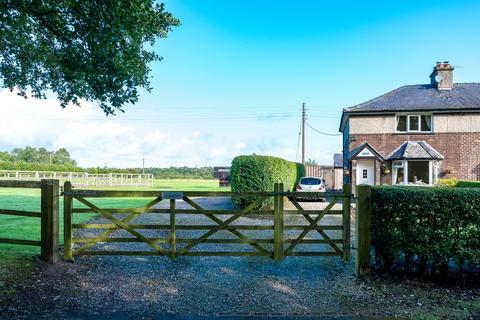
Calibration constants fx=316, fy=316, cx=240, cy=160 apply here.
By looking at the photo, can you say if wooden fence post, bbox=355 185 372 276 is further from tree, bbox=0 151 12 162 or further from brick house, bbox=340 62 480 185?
tree, bbox=0 151 12 162

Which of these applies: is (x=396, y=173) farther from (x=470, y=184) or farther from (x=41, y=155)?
(x=41, y=155)

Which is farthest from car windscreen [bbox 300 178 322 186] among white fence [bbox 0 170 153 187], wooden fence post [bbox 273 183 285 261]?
white fence [bbox 0 170 153 187]

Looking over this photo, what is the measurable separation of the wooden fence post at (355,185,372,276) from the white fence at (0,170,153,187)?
112ft

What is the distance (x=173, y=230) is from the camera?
631cm

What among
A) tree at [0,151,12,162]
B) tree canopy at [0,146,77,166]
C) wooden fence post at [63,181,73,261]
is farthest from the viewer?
tree canopy at [0,146,77,166]

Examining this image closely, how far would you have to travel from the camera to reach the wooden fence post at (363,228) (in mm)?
5852

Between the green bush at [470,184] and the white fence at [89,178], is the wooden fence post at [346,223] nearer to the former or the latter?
the green bush at [470,184]

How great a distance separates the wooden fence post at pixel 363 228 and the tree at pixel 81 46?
5.68m

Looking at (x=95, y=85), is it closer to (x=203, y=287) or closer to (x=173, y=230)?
(x=173, y=230)

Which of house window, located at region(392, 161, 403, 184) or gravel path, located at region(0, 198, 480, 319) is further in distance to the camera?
house window, located at region(392, 161, 403, 184)

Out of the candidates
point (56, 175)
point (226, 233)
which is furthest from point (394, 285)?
point (56, 175)

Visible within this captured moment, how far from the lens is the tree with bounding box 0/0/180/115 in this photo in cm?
630

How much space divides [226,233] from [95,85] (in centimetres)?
541

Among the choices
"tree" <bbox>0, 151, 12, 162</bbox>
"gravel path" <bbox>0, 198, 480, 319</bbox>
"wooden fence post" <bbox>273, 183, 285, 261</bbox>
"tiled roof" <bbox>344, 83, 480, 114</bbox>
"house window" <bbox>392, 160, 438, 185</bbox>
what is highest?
"tiled roof" <bbox>344, 83, 480, 114</bbox>
